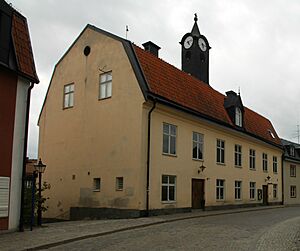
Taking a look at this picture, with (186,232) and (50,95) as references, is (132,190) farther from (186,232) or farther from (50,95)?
(50,95)

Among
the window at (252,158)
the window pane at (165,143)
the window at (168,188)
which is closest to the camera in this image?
the window at (168,188)

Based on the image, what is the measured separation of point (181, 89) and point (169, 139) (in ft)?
12.6

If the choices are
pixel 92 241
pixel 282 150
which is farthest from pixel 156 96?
pixel 282 150

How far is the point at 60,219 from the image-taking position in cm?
2514

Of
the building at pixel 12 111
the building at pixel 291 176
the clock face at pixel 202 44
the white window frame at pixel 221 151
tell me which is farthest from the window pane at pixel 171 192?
the building at pixel 291 176

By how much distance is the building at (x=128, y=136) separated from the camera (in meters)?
22.0

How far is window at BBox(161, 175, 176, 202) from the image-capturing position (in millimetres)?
22797

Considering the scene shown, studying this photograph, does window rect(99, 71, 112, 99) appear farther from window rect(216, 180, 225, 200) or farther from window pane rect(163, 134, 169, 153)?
window rect(216, 180, 225, 200)

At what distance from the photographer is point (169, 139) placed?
23609 millimetres

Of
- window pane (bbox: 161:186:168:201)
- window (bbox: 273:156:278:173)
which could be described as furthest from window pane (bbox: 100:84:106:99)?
window (bbox: 273:156:278:173)

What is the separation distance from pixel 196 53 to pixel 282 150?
14.0 m

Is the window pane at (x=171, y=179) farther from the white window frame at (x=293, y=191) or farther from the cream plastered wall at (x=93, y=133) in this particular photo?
the white window frame at (x=293, y=191)

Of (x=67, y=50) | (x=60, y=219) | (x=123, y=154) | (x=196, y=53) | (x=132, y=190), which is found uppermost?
(x=196, y=53)

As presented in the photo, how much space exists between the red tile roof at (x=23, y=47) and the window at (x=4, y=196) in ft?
12.6
